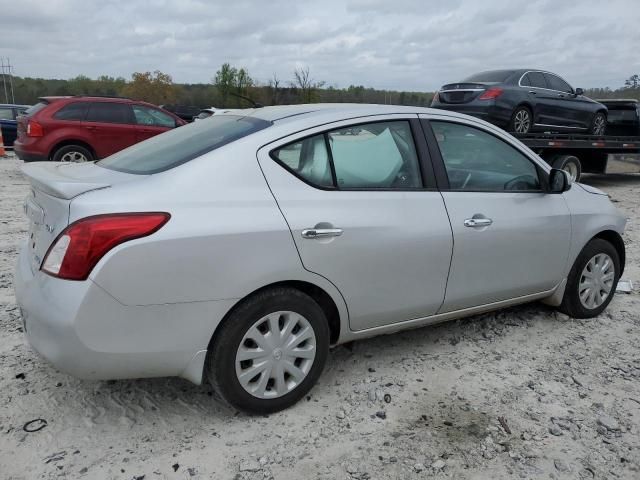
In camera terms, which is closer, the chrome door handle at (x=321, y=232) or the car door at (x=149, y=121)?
the chrome door handle at (x=321, y=232)

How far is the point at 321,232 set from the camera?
9.04 ft

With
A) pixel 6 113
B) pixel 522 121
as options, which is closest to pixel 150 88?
pixel 6 113

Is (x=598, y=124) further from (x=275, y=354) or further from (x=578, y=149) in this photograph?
(x=275, y=354)

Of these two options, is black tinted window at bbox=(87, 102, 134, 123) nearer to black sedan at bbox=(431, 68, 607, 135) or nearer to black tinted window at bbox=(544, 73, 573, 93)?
black sedan at bbox=(431, 68, 607, 135)

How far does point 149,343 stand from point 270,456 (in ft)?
2.48

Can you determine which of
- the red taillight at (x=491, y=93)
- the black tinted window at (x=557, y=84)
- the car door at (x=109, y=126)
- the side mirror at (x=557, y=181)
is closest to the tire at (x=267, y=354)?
the side mirror at (x=557, y=181)

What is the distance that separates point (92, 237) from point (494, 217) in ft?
7.62

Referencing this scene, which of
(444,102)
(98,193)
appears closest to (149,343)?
(98,193)

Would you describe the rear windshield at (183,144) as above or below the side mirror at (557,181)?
above

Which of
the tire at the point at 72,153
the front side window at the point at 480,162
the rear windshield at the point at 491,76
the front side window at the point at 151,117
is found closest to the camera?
the front side window at the point at 480,162

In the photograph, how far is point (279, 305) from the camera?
2.71 metres

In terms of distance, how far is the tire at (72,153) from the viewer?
992cm

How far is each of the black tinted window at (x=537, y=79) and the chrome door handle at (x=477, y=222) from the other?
778cm

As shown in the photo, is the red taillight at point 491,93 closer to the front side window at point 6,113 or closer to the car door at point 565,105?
the car door at point 565,105
